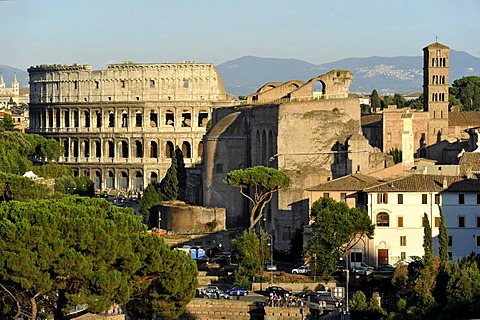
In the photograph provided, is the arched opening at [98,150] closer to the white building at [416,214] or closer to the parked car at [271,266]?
the parked car at [271,266]

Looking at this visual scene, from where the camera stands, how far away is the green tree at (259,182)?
222 feet

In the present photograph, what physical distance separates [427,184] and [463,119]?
42078mm

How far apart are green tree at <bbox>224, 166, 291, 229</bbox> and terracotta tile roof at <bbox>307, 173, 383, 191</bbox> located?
4.17m

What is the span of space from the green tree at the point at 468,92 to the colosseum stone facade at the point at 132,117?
27.0 meters

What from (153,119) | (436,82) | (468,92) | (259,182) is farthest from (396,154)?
(468,92)

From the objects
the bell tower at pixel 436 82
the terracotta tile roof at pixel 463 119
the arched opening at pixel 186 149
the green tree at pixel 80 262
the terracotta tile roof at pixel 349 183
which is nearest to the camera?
the green tree at pixel 80 262

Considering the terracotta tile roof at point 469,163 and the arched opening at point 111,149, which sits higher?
the arched opening at point 111,149

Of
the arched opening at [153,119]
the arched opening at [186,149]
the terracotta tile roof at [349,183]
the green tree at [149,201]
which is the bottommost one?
the green tree at [149,201]

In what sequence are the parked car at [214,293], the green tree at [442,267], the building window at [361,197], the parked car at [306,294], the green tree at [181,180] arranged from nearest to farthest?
1. the green tree at [442,267]
2. the parked car at [306,294]
3. the parked car at [214,293]
4. the building window at [361,197]
5. the green tree at [181,180]

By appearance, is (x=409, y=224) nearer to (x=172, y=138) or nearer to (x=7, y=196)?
(x=7, y=196)

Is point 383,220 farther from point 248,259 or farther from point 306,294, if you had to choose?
point 306,294

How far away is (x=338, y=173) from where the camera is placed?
68375mm

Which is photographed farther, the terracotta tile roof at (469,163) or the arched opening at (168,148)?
the arched opening at (168,148)

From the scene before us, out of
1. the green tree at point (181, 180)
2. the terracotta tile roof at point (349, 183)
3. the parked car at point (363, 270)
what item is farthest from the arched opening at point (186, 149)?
the parked car at point (363, 270)
